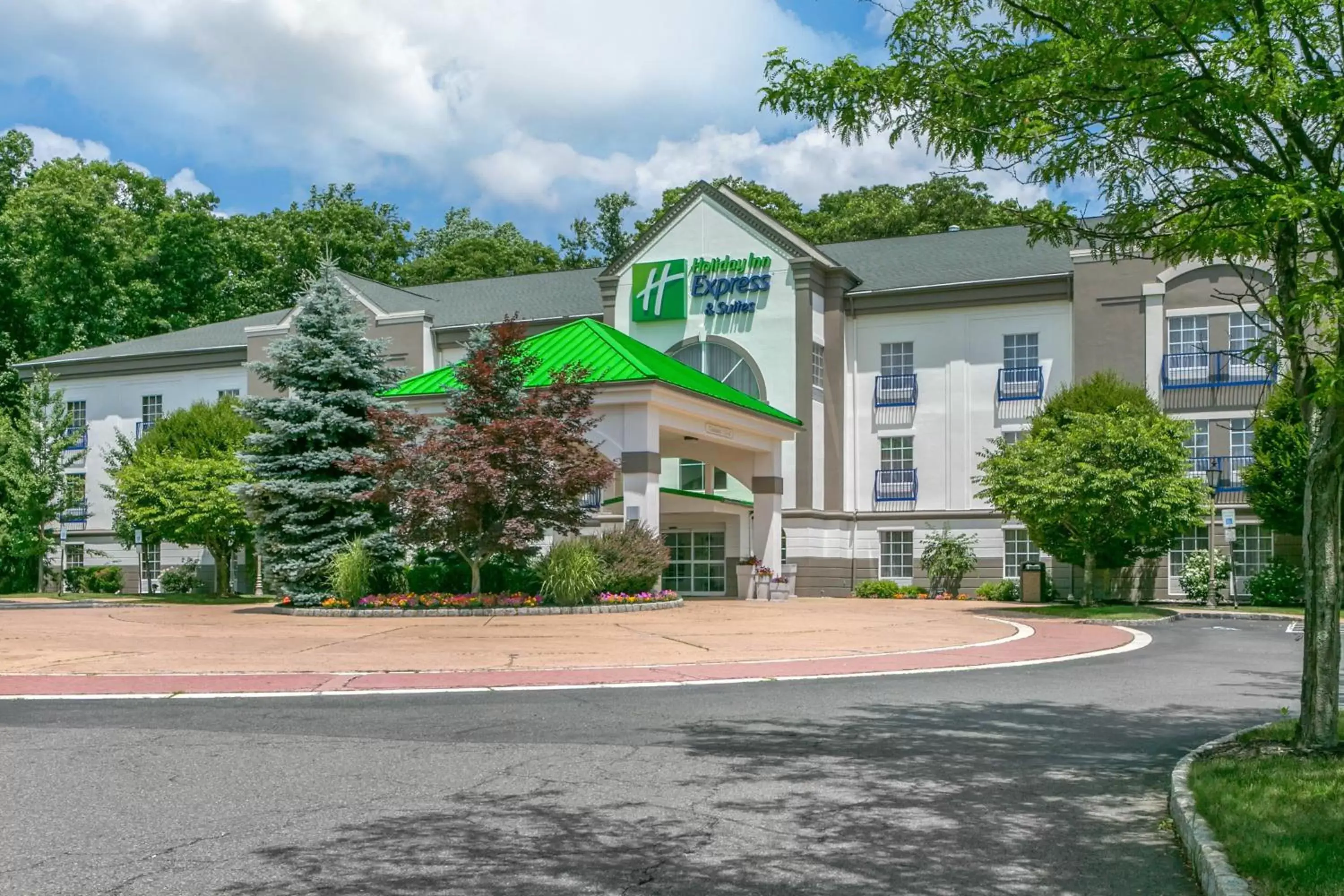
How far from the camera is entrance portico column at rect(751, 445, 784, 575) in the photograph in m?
36.7

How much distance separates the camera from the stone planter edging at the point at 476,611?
1017 inches

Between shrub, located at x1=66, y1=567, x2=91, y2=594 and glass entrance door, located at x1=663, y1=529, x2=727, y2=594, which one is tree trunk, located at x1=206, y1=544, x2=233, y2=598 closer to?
shrub, located at x1=66, y1=567, x2=91, y2=594

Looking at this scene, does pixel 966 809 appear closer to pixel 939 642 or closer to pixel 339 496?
pixel 939 642

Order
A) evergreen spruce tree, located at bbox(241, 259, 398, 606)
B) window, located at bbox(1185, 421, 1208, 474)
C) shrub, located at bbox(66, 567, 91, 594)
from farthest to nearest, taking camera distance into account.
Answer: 1. shrub, located at bbox(66, 567, 91, 594)
2. window, located at bbox(1185, 421, 1208, 474)
3. evergreen spruce tree, located at bbox(241, 259, 398, 606)

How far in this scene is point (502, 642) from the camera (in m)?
19.8

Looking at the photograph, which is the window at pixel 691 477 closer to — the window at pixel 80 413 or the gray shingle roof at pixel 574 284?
the gray shingle roof at pixel 574 284

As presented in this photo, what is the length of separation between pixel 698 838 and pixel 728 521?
3281cm

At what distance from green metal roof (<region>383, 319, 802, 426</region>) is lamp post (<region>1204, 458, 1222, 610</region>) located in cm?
1160

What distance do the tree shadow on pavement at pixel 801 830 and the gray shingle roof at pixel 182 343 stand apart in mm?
43750

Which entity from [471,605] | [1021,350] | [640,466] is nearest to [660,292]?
[1021,350]

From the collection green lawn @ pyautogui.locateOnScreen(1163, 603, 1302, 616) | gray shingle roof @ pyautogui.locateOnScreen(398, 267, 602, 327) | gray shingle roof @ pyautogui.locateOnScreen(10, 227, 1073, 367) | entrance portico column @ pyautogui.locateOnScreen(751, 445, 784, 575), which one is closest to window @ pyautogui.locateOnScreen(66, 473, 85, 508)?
gray shingle roof @ pyautogui.locateOnScreen(10, 227, 1073, 367)

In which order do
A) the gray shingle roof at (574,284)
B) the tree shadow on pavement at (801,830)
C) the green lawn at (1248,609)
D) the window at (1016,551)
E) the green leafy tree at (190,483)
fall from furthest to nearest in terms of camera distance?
the gray shingle roof at (574,284) < the window at (1016,551) < the green leafy tree at (190,483) < the green lawn at (1248,609) < the tree shadow on pavement at (801,830)

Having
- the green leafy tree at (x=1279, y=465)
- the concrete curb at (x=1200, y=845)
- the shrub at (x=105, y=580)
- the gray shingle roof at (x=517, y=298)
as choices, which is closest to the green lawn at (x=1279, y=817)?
the concrete curb at (x=1200, y=845)

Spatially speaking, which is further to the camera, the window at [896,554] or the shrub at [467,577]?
the window at [896,554]
